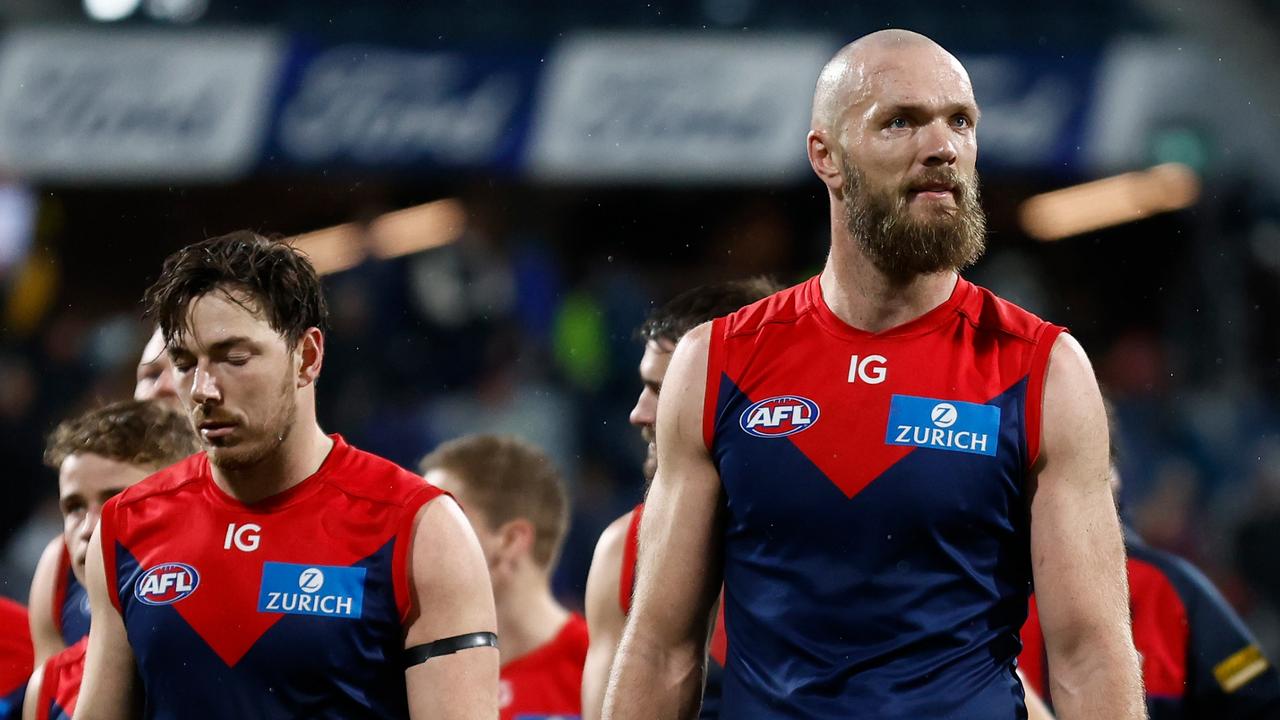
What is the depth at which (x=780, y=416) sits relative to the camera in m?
3.27

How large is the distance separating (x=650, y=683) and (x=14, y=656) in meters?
2.49

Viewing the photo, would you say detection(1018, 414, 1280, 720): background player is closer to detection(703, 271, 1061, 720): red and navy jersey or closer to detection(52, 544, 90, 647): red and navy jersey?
detection(703, 271, 1061, 720): red and navy jersey

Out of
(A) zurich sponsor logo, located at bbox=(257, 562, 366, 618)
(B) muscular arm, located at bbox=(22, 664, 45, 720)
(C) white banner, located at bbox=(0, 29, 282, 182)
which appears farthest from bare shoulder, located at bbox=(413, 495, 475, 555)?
(C) white banner, located at bbox=(0, 29, 282, 182)

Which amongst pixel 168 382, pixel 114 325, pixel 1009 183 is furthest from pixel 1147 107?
pixel 168 382

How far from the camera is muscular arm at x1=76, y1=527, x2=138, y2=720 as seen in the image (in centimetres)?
372

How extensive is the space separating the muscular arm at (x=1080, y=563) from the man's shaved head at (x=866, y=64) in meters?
0.61

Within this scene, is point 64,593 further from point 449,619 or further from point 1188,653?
point 1188,653

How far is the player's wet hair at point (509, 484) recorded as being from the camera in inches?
221

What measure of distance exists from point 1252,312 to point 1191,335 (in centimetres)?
44

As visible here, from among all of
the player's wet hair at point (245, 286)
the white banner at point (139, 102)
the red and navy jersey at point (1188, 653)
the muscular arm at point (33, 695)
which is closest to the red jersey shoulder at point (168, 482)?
Result: the player's wet hair at point (245, 286)

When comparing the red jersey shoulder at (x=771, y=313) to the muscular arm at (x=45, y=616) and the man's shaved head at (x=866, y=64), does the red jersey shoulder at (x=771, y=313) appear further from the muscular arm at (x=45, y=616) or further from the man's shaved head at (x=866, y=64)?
the muscular arm at (x=45, y=616)

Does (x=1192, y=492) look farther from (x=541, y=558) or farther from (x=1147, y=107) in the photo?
(x=541, y=558)

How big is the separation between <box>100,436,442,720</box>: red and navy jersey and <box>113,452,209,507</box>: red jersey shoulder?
0.08 metres

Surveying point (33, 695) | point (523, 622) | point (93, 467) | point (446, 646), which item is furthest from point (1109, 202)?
point (446, 646)
